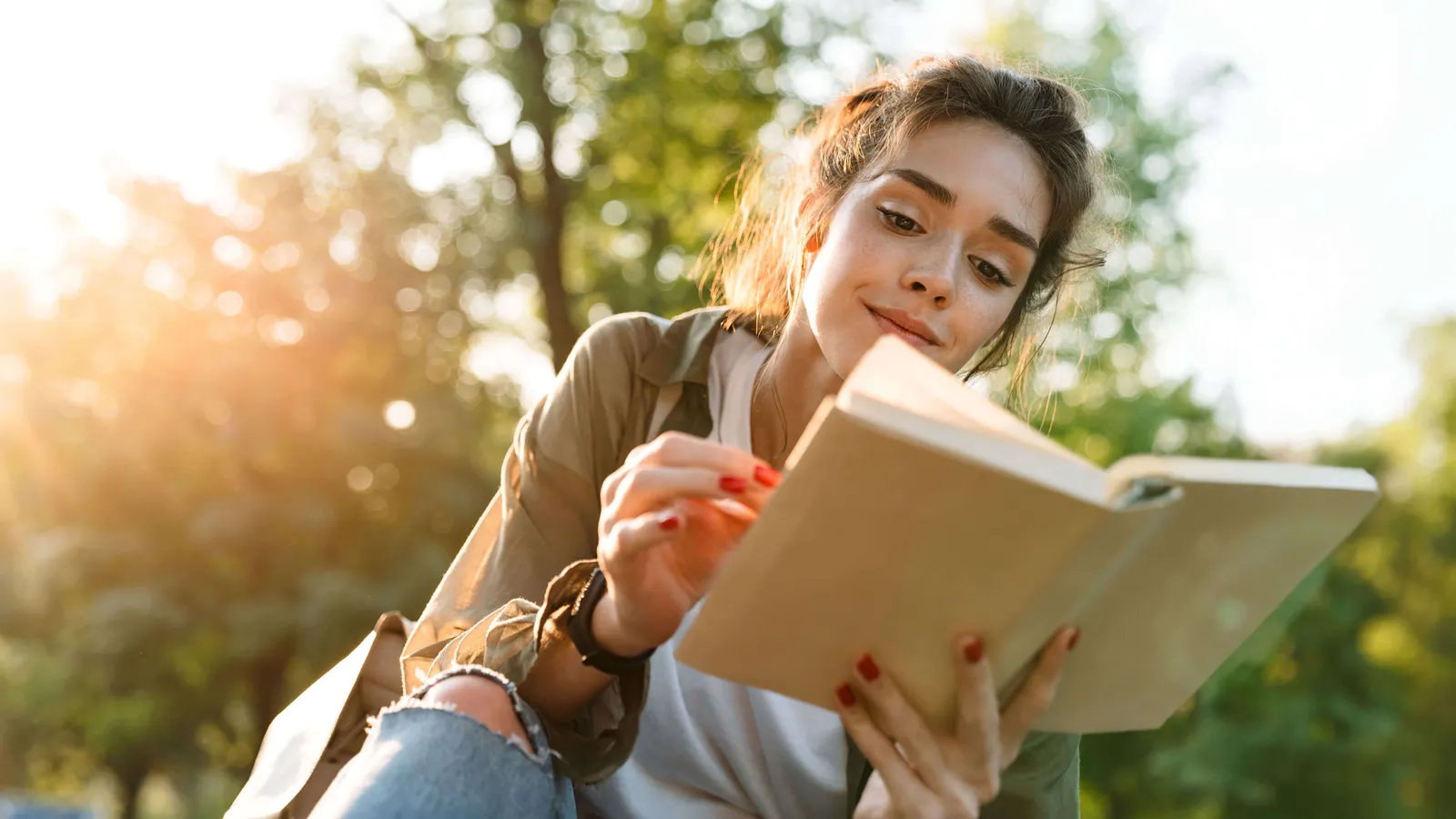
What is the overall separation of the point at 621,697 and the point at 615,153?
11553 mm

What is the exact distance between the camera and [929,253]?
1797mm

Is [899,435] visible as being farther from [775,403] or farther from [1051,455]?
[775,403]

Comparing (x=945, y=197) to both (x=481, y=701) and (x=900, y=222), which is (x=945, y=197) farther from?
(x=481, y=701)

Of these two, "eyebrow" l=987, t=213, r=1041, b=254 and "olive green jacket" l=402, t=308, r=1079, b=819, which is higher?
"eyebrow" l=987, t=213, r=1041, b=254

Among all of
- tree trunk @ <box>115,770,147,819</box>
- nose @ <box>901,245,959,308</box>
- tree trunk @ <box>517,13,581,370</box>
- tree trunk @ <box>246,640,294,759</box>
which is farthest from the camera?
tree trunk @ <box>115,770,147,819</box>

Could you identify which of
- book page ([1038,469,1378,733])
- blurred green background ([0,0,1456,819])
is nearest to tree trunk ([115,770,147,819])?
blurred green background ([0,0,1456,819])

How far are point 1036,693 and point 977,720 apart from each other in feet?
0.21

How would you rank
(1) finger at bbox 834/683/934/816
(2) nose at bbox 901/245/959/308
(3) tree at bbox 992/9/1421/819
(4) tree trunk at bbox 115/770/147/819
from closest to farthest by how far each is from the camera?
(1) finger at bbox 834/683/934/816 → (2) nose at bbox 901/245/959/308 → (3) tree at bbox 992/9/1421/819 → (4) tree trunk at bbox 115/770/147/819

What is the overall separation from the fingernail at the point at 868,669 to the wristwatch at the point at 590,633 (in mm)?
297

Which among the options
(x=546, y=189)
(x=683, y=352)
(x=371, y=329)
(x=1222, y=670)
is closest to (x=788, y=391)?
(x=683, y=352)

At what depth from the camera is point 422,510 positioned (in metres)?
12.5

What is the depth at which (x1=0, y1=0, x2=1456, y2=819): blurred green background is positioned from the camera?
39.7 ft

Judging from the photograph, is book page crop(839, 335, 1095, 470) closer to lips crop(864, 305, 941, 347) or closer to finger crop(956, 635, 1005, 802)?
finger crop(956, 635, 1005, 802)

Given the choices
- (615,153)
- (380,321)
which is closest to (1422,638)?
(615,153)
